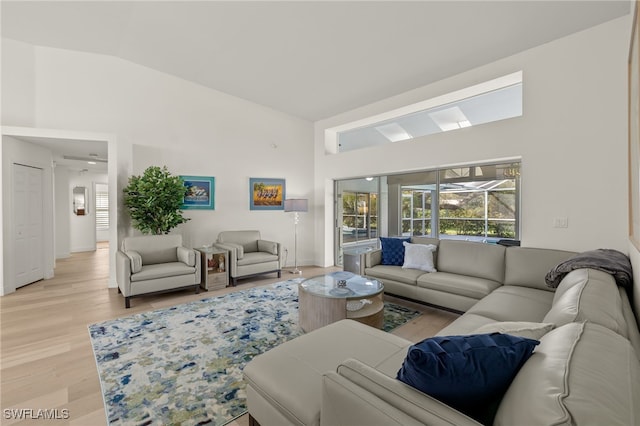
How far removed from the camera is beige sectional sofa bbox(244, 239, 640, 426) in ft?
2.33

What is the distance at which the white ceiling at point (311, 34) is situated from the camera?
3.12m

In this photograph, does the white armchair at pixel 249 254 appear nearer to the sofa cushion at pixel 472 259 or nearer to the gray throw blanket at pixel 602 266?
the sofa cushion at pixel 472 259

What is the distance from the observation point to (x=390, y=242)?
13.8ft

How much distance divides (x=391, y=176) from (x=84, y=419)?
16.7 ft

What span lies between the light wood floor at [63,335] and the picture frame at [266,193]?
5.22 ft

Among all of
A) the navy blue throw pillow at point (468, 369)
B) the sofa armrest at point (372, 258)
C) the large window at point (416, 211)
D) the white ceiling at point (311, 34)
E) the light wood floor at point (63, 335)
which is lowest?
the light wood floor at point (63, 335)

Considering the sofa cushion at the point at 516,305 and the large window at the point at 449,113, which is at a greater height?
the large window at the point at 449,113

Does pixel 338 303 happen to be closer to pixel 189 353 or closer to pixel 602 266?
pixel 189 353

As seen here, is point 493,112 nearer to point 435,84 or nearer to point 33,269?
point 435,84

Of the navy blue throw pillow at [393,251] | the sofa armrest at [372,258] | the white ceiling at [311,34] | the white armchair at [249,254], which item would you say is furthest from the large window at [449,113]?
the white armchair at [249,254]

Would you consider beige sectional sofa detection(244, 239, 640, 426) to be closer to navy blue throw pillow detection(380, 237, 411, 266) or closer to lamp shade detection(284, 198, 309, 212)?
navy blue throw pillow detection(380, 237, 411, 266)

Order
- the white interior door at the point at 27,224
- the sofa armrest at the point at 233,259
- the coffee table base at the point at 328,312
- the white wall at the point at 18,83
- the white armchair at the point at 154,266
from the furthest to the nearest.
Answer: the sofa armrest at the point at 233,259 < the white interior door at the point at 27,224 < the white wall at the point at 18,83 < the white armchair at the point at 154,266 < the coffee table base at the point at 328,312

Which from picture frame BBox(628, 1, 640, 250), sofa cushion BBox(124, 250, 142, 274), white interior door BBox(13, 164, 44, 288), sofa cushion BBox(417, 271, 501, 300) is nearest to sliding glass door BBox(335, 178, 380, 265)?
sofa cushion BBox(417, 271, 501, 300)

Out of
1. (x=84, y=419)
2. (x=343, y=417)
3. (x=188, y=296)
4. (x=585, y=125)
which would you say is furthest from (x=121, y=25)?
(x=585, y=125)
